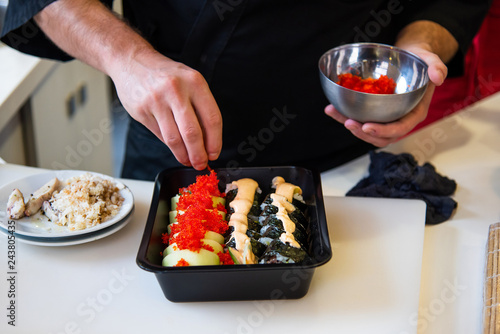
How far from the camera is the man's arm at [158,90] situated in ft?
2.98

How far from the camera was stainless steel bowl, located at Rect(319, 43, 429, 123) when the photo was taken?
1.03 metres

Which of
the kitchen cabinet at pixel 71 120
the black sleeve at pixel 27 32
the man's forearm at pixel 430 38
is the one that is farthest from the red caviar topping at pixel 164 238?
the kitchen cabinet at pixel 71 120

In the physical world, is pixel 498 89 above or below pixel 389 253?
below

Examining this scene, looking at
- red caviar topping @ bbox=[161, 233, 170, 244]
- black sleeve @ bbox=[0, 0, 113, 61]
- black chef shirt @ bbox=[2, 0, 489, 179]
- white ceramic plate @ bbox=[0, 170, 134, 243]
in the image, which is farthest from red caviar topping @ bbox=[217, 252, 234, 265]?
black sleeve @ bbox=[0, 0, 113, 61]

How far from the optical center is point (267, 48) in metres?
1.25

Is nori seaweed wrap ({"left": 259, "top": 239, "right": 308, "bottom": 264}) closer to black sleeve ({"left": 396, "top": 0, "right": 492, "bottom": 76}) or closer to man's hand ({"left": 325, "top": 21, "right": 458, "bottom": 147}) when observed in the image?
man's hand ({"left": 325, "top": 21, "right": 458, "bottom": 147})

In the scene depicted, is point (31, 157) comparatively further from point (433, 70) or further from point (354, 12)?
point (433, 70)

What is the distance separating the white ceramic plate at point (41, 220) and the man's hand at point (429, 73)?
0.48 meters

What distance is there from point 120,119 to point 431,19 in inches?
98.1

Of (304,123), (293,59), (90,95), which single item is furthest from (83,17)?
(90,95)

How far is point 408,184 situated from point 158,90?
634mm

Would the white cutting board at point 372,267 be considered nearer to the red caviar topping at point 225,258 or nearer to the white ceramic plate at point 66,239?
the red caviar topping at point 225,258

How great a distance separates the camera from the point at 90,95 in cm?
254

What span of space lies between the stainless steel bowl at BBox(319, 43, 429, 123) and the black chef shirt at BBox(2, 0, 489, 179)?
94mm
